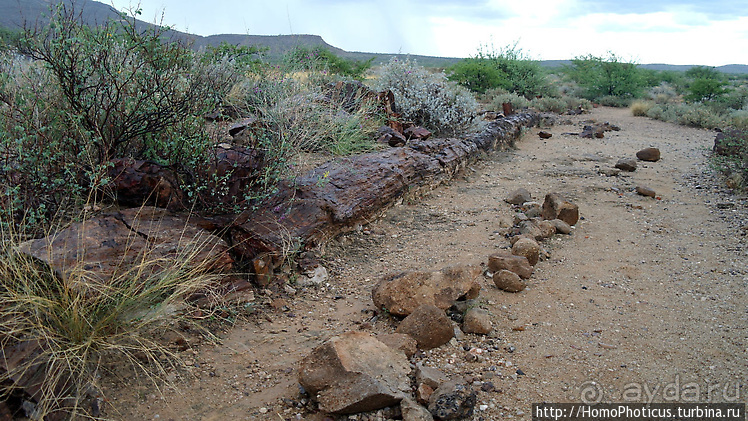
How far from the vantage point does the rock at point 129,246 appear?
2774 millimetres

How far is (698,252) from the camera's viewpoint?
458cm

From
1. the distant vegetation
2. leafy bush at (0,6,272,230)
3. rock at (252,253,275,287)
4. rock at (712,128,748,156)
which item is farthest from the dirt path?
leafy bush at (0,6,272,230)

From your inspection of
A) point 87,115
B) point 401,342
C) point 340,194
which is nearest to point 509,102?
point 340,194

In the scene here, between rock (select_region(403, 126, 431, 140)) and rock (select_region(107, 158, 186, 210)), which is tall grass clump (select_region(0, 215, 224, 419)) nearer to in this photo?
rock (select_region(107, 158, 186, 210))

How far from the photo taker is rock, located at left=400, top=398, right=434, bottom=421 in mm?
2285

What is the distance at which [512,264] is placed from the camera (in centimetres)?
397

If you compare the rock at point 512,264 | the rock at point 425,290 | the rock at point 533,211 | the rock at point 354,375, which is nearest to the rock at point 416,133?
the rock at point 533,211

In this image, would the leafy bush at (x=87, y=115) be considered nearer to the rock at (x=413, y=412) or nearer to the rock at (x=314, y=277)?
the rock at (x=314, y=277)

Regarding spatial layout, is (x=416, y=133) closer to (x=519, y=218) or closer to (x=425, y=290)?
(x=519, y=218)

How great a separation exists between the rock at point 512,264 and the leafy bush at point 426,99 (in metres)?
4.75

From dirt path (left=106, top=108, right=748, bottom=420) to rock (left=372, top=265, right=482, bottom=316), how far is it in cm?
15

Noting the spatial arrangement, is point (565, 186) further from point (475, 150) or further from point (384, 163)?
point (384, 163)

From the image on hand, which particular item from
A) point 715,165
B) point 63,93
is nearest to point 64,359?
point 63,93

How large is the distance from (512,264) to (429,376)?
1726mm
